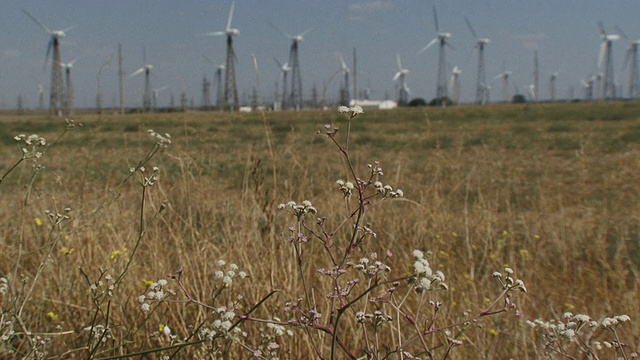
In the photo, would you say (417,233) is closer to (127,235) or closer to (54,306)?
(127,235)

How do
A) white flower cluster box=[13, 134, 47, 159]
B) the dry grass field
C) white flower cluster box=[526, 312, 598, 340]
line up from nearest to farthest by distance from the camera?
1. white flower cluster box=[526, 312, 598, 340]
2. the dry grass field
3. white flower cluster box=[13, 134, 47, 159]

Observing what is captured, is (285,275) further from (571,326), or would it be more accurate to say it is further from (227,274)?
(571,326)

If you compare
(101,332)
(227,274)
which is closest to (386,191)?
(227,274)

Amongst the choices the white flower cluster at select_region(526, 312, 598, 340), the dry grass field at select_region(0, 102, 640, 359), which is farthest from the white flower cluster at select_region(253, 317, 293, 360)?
the white flower cluster at select_region(526, 312, 598, 340)

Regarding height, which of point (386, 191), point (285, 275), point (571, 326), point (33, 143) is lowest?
point (285, 275)

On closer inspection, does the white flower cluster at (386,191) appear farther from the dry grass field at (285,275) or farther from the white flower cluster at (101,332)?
the white flower cluster at (101,332)

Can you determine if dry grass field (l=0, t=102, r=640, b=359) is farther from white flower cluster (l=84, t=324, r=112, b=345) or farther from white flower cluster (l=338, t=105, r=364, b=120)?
white flower cluster (l=338, t=105, r=364, b=120)

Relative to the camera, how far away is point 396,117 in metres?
35.8

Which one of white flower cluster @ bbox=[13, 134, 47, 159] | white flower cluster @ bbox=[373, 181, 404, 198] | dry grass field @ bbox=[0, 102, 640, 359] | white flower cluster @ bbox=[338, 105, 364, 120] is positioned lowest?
dry grass field @ bbox=[0, 102, 640, 359]

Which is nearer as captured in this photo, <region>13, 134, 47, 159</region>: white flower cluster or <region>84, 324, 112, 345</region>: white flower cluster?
<region>84, 324, 112, 345</region>: white flower cluster

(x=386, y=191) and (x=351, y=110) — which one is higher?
(x=351, y=110)

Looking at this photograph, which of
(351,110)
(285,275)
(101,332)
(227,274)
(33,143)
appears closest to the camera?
(351,110)

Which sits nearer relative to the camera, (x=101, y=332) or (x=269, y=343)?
(x=269, y=343)

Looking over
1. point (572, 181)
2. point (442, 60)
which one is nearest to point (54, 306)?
point (572, 181)
